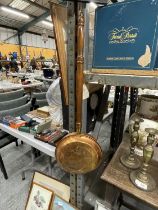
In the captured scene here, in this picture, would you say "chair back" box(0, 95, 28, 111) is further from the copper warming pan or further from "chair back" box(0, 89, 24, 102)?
the copper warming pan

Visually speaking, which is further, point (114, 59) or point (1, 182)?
point (1, 182)

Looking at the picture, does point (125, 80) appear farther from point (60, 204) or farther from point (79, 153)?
point (60, 204)

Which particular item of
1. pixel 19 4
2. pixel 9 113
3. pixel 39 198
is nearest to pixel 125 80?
pixel 39 198

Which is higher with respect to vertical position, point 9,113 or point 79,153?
point 79,153

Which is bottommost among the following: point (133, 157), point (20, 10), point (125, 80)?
point (133, 157)

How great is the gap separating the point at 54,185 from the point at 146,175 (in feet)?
2.40

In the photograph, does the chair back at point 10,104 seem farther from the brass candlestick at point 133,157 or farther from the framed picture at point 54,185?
the brass candlestick at point 133,157

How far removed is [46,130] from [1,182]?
959 millimetres

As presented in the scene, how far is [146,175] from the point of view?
69 cm

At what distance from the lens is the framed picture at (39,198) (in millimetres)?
1060

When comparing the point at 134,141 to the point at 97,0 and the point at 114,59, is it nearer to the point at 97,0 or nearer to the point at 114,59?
the point at 114,59

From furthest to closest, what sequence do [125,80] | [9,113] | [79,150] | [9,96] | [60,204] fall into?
[9,96] → [9,113] → [60,204] → [79,150] → [125,80]

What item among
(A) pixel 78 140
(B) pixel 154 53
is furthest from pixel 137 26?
(A) pixel 78 140

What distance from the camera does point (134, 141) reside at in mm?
771
